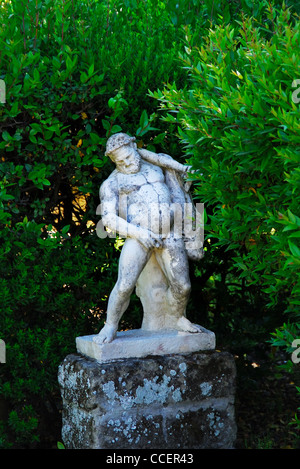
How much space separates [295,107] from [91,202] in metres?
2.36

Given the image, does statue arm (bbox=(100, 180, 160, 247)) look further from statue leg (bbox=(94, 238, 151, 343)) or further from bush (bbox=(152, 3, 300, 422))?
bush (bbox=(152, 3, 300, 422))

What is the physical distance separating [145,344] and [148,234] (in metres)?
0.74

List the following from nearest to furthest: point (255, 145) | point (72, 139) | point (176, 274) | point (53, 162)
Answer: point (255, 145), point (176, 274), point (53, 162), point (72, 139)

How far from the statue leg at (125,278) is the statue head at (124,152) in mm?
500

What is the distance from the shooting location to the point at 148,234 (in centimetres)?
418

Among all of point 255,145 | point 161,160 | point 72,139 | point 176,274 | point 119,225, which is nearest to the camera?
point 255,145

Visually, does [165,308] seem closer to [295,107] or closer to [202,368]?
[202,368]

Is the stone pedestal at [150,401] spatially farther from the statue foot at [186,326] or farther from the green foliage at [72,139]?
the green foliage at [72,139]

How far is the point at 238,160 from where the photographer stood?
3.63m

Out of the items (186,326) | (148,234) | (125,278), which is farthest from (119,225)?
(186,326)

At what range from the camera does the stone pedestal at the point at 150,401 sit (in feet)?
13.4

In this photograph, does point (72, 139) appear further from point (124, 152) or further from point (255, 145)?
point (255, 145)

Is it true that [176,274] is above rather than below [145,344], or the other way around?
above

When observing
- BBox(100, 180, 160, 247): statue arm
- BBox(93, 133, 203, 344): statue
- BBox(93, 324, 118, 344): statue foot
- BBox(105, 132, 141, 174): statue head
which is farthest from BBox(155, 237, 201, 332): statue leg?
BBox(105, 132, 141, 174): statue head
